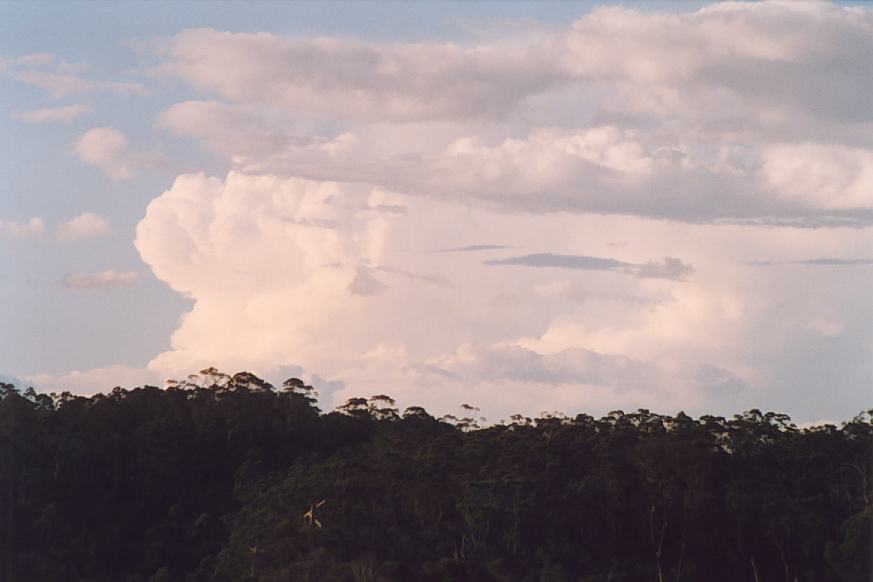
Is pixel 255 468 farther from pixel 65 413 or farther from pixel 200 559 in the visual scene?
pixel 65 413

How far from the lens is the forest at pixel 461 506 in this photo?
189 feet

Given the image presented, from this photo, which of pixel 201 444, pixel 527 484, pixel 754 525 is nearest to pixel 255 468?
pixel 201 444

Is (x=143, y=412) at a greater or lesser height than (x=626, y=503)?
greater

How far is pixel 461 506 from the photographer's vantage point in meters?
58.9

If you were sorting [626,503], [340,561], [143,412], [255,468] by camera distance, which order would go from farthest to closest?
[143,412], [255,468], [626,503], [340,561]

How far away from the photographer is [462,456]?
62875 mm

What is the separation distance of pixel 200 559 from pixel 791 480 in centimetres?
2745

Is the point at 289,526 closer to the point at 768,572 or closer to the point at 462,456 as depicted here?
the point at 462,456

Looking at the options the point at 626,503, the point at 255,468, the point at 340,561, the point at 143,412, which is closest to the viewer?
the point at 340,561

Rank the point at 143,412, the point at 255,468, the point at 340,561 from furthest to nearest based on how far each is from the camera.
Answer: the point at 143,412 < the point at 255,468 < the point at 340,561

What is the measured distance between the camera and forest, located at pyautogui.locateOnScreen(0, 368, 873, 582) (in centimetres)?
5769

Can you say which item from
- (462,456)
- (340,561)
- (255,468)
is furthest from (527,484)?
(255,468)

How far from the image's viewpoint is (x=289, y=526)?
191ft

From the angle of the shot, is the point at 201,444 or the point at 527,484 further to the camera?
the point at 201,444
